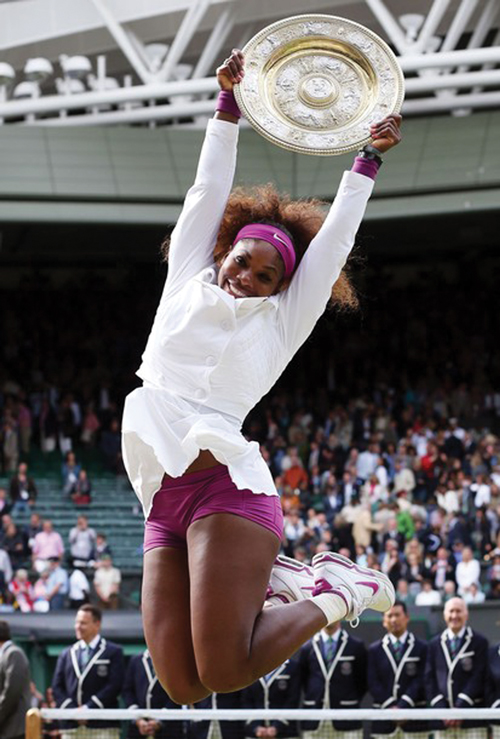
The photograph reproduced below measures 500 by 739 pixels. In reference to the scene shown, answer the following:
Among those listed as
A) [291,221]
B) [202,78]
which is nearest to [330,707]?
[291,221]

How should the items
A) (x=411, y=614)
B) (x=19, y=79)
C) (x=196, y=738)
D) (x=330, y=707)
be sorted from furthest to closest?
(x=19, y=79)
(x=411, y=614)
(x=330, y=707)
(x=196, y=738)

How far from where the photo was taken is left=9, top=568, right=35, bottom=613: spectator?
16.4 m

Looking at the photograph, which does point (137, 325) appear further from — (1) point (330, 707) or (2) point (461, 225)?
(1) point (330, 707)

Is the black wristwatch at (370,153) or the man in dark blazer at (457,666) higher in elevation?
the black wristwatch at (370,153)

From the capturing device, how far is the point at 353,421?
2266 centimetres

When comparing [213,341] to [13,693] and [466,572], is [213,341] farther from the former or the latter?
[466,572]

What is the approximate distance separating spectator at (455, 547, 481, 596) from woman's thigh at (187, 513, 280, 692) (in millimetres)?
11460

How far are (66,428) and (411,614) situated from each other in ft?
34.5

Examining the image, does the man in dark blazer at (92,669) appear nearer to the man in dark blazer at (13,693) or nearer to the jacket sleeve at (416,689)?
the man in dark blazer at (13,693)

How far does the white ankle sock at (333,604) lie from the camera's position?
5047 mm

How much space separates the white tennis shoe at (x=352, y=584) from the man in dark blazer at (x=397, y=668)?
588cm

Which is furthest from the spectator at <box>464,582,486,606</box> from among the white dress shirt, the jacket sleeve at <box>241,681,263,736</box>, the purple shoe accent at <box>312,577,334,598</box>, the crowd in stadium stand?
the white dress shirt

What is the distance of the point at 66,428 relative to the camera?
23.9m

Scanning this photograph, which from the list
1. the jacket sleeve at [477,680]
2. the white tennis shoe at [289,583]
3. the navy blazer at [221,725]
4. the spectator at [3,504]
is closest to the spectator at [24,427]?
the spectator at [3,504]
